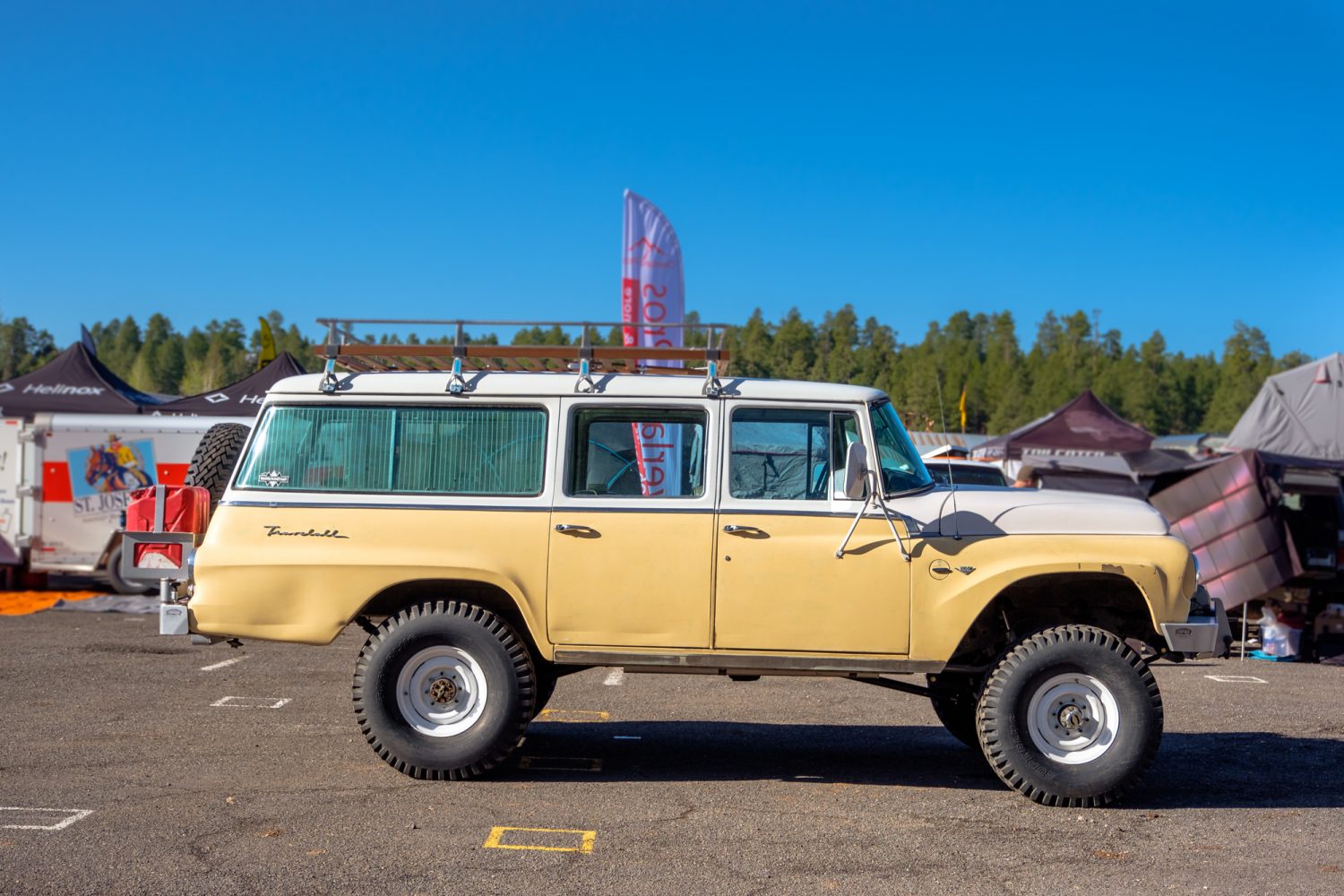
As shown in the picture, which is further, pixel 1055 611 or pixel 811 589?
pixel 1055 611

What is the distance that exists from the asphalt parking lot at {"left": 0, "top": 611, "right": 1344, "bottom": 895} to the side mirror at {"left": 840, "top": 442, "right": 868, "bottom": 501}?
1623 millimetres

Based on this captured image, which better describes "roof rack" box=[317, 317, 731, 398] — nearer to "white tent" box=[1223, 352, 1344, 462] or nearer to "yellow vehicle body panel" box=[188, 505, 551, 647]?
"yellow vehicle body panel" box=[188, 505, 551, 647]

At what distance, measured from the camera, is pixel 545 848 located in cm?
537

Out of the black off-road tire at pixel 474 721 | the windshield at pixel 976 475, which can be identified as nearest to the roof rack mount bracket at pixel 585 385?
the black off-road tire at pixel 474 721

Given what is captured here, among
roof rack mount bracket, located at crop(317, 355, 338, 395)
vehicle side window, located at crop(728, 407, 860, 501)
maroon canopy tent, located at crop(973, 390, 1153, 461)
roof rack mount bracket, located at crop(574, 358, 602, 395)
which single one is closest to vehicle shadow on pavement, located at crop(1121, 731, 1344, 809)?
vehicle side window, located at crop(728, 407, 860, 501)

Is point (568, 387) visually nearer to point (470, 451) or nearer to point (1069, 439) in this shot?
point (470, 451)

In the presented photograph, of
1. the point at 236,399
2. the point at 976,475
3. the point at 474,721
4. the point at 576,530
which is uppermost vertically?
the point at 236,399

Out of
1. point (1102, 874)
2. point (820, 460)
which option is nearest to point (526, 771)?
point (820, 460)

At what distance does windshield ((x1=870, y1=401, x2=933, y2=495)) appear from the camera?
6.66 meters

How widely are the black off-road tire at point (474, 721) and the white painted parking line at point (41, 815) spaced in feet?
4.73

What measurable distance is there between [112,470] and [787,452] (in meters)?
13.4

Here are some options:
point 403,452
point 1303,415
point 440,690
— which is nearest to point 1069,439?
point 1303,415

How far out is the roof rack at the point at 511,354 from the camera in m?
6.76

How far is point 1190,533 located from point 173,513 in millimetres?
11158
